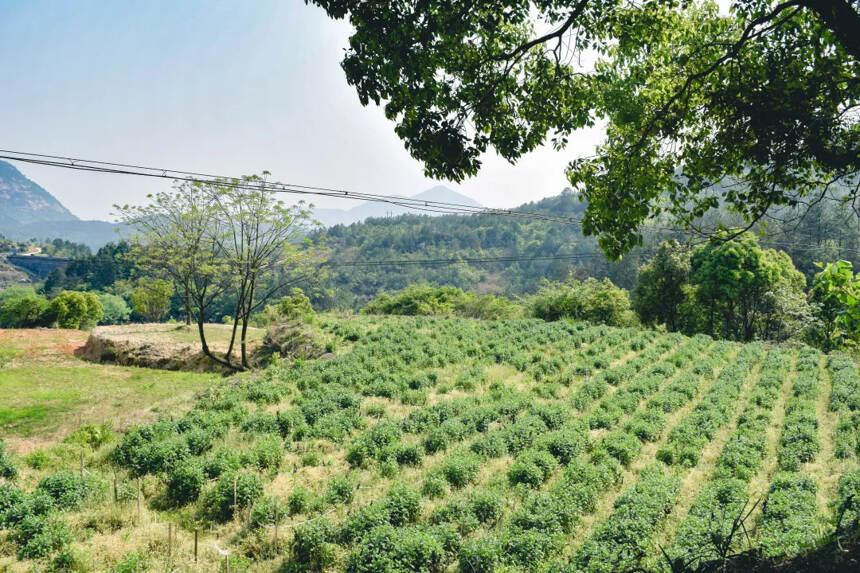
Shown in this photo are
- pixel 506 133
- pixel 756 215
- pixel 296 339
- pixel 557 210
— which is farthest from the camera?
A: pixel 557 210

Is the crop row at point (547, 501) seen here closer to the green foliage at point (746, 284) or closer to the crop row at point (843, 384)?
the crop row at point (843, 384)

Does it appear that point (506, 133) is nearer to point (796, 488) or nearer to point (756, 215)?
point (756, 215)

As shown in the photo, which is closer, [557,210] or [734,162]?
[734,162]

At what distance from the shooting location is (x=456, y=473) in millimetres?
9695

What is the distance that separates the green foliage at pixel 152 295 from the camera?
42906 mm

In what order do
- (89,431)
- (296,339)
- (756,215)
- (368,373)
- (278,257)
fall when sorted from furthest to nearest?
(296,339), (278,257), (368,373), (89,431), (756,215)

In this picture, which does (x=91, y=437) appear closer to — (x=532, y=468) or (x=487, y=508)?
(x=487, y=508)

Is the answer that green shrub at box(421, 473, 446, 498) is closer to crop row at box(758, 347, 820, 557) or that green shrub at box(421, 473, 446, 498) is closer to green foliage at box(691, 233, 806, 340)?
crop row at box(758, 347, 820, 557)

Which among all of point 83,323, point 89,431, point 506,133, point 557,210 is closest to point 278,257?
point 89,431

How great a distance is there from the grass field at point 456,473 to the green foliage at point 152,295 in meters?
29.6

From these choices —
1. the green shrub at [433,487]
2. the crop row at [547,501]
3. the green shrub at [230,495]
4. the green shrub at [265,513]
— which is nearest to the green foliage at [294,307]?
the green shrub at [230,495]

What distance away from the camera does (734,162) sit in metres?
6.38

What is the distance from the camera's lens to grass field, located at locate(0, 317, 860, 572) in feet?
23.1

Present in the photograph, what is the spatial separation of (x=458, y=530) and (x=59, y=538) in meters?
6.48
